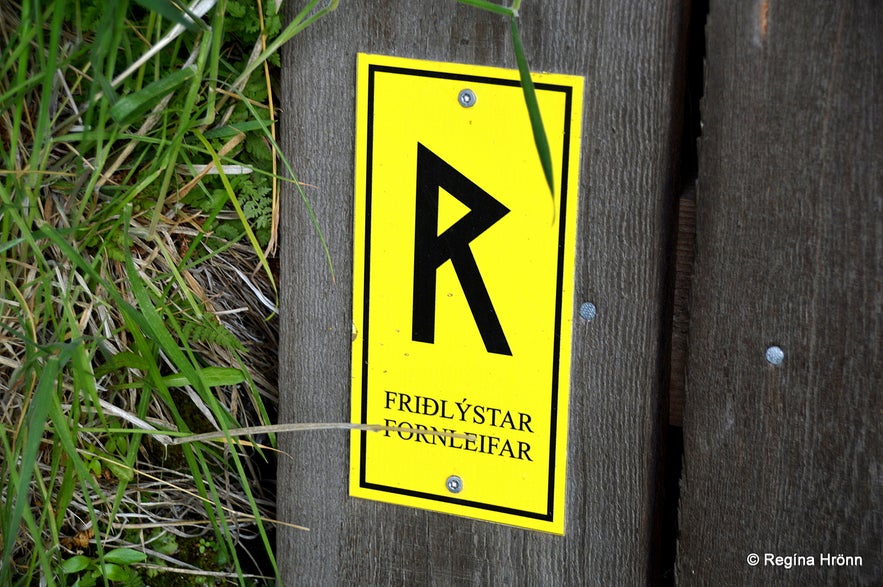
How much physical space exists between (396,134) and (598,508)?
0.67 metres

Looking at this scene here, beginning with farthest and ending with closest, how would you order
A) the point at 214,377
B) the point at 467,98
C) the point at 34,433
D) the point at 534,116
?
the point at 214,377 → the point at 467,98 → the point at 34,433 → the point at 534,116

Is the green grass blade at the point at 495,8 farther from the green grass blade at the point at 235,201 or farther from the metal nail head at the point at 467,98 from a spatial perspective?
the green grass blade at the point at 235,201

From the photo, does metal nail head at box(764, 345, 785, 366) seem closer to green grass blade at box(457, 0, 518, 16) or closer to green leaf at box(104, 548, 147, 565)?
green grass blade at box(457, 0, 518, 16)

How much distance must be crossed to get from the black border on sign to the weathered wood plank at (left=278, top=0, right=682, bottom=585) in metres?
0.03

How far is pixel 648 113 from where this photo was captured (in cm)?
126

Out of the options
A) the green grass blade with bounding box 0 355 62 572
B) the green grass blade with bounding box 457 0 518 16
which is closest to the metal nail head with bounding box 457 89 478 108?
the green grass blade with bounding box 457 0 518 16

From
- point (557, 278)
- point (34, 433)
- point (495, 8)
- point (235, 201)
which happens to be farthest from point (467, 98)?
point (34, 433)

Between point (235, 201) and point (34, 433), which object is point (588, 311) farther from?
point (34, 433)

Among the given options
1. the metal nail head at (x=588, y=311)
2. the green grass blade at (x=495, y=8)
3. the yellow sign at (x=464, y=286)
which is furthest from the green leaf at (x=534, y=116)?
the metal nail head at (x=588, y=311)

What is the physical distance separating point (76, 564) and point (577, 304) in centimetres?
98

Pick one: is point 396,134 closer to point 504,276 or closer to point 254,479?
point 504,276

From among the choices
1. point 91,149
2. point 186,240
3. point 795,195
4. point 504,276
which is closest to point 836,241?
Answer: point 795,195

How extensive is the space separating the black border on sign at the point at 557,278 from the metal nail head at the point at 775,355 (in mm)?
303

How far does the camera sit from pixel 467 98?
1331 millimetres
